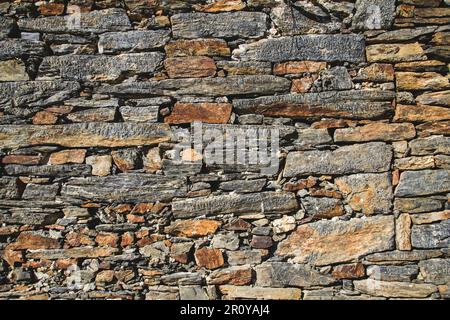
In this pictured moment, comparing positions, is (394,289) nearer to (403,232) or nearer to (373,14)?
(403,232)

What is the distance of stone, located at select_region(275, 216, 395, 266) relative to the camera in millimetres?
2746

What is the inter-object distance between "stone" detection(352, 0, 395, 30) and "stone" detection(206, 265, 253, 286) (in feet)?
6.03

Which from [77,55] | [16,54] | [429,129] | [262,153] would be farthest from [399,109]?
[16,54]

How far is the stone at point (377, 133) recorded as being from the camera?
2770 mm

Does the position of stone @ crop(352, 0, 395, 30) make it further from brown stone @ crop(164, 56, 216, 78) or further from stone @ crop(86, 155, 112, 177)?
stone @ crop(86, 155, 112, 177)

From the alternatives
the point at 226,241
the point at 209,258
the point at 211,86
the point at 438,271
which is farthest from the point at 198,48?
the point at 438,271

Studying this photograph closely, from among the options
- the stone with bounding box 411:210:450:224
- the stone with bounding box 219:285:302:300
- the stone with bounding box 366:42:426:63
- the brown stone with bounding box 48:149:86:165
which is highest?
the stone with bounding box 366:42:426:63

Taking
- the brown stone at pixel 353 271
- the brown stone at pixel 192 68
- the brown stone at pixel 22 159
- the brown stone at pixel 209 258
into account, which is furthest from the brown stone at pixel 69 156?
the brown stone at pixel 353 271

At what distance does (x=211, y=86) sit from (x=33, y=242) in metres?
1.62

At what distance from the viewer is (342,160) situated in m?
2.78

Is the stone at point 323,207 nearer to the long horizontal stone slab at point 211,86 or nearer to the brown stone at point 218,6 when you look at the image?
the long horizontal stone slab at point 211,86

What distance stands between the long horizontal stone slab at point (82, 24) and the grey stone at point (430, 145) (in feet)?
6.94

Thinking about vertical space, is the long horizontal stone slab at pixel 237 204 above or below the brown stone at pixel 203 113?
below

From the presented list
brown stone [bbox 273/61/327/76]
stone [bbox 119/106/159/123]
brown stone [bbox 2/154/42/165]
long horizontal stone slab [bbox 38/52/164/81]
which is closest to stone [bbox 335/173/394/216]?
brown stone [bbox 273/61/327/76]
